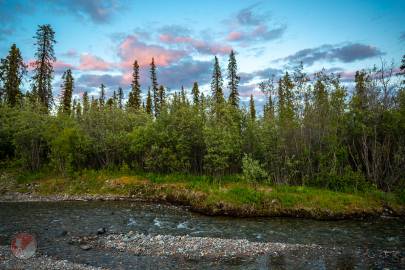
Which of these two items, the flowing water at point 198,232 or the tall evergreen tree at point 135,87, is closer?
the flowing water at point 198,232

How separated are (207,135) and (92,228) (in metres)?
15.8

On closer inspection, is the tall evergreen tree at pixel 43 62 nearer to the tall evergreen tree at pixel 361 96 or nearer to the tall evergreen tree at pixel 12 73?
the tall evergreen tree at pixel 12 73

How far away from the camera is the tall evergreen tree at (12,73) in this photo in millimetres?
56875

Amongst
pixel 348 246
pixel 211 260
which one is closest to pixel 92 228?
pixel 211 260

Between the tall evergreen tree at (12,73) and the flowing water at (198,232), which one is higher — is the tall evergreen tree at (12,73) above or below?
above

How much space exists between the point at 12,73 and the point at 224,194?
156ft

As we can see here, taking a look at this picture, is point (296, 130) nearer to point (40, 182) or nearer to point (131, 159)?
point (131, 159)

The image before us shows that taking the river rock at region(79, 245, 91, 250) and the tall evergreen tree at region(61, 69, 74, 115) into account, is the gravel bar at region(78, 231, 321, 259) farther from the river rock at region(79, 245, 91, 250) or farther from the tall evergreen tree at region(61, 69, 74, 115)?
the tall evergreen tree at region(61, 69, 74, 115)

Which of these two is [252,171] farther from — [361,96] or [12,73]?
[12,73]

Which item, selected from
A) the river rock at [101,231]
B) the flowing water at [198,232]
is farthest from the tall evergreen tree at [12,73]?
the river rock at [101,231]

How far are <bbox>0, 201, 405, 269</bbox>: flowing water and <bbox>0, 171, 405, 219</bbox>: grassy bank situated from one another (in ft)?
5.01

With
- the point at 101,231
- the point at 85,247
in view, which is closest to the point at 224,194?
the point at 101,231

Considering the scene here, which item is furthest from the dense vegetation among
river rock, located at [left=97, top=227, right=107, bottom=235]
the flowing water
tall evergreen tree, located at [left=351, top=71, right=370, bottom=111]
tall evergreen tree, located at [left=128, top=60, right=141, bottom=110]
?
tall evergreen tree, located at [left=128, top=60, right=141, bottom=110]

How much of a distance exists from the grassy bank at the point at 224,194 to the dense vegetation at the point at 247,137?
1.69 meters
